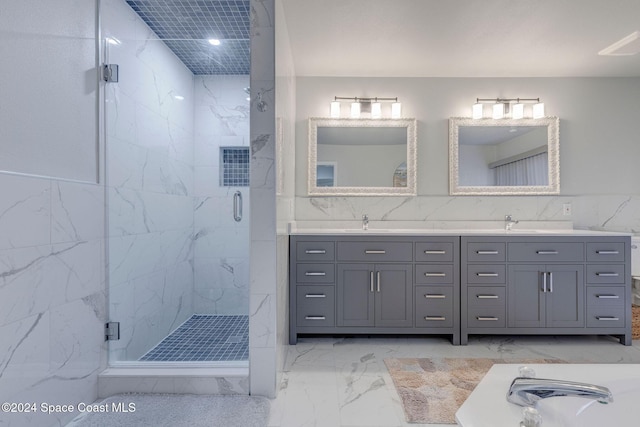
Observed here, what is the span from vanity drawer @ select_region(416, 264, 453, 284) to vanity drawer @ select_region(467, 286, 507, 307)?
200 millimetres

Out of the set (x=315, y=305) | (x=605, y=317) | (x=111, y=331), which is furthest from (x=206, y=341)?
(x=605, y=317)

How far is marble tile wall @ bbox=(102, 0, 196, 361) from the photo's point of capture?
2027 millimetres

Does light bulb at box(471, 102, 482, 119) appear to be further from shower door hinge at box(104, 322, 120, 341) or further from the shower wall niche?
shower door hinge at box(104, 322, 120, 341)

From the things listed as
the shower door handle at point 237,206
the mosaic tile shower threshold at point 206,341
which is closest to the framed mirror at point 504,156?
the shower door handle at point 237,206

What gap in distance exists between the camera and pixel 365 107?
322cm

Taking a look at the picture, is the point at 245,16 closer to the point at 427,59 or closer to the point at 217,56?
the point at 217,56

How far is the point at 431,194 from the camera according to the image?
3.24 meters

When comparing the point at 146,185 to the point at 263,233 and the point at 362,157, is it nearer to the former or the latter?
the point at 263,233

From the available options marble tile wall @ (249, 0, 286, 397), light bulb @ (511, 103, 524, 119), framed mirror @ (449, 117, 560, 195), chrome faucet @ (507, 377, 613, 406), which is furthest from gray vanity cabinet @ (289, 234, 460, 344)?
chrome faucet @ (507, 377, 613, 406)

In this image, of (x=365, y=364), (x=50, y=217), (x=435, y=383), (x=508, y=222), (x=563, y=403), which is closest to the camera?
(x=563, y=403)

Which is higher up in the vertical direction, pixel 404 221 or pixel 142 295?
pixel 404 221

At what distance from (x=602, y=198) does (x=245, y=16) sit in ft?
12.0

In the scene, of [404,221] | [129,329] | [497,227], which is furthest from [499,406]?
[497,227]

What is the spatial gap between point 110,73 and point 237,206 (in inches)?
45.1
